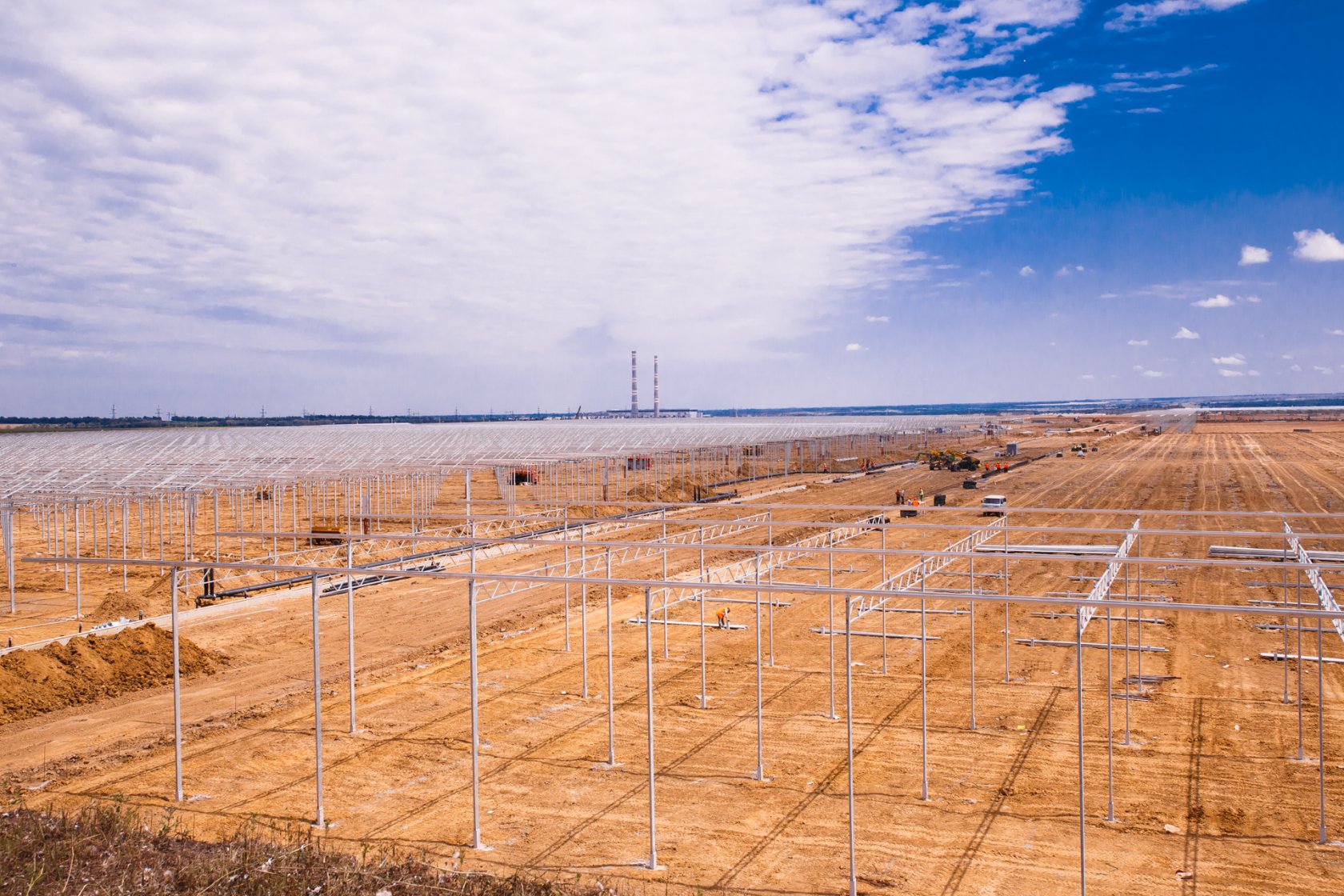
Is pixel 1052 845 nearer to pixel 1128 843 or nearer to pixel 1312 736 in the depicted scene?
pixel 1128 843

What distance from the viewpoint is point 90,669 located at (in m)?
18.0

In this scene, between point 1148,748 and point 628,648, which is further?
point 628,648

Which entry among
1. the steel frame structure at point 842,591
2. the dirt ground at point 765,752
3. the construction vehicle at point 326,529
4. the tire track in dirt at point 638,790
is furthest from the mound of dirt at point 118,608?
the tire track in dirt at point 638,790

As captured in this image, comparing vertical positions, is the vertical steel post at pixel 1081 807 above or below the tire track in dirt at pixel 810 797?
above

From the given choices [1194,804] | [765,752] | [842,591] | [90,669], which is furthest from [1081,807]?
[90,669]

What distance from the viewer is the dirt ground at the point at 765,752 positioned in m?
10.6

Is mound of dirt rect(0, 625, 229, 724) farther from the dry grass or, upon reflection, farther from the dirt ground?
the dry grass

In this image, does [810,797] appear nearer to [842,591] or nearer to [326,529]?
[842,591]

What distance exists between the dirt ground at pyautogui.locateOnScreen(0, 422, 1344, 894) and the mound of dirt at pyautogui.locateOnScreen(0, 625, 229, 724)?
25.1 inches

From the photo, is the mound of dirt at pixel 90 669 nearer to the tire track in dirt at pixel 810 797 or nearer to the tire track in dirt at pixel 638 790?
the tire track in dirt at pixel 638 790

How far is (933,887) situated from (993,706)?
7.39m

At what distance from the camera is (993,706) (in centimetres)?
1655

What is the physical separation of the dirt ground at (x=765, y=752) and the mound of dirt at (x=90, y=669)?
638 mm

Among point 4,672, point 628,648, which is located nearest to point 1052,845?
point 628,648
